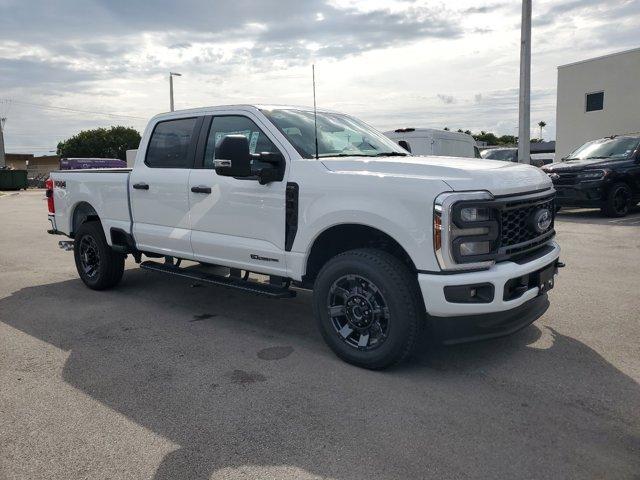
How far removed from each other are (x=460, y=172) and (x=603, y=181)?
9.82 meters

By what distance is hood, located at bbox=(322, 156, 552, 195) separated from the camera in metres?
3.74

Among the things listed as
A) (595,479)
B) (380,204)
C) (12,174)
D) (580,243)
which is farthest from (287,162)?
(12,174)

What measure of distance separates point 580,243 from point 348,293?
647cm

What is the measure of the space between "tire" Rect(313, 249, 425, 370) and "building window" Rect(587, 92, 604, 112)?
85.2ft

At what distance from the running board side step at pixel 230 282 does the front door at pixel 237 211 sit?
141 mm

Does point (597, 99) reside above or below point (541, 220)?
above

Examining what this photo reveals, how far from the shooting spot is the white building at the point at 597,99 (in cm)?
2466

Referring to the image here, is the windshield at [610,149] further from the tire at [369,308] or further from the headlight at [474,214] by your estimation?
the tire at [369,308]

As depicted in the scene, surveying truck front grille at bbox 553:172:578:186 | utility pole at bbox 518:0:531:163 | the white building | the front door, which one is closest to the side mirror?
the front door

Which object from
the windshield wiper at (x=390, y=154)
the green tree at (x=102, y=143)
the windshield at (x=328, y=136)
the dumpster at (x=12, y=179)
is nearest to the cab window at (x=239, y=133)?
the windshield at (x=328, y=136)

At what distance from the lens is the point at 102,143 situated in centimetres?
7350

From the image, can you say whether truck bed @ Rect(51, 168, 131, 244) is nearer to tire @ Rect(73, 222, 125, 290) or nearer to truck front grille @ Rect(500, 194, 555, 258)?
tire @ Rect(73, 222, 125, 290)

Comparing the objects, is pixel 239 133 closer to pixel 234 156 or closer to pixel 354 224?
pixel 234 156

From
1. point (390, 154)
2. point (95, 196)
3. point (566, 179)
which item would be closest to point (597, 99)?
point (566, 179)
